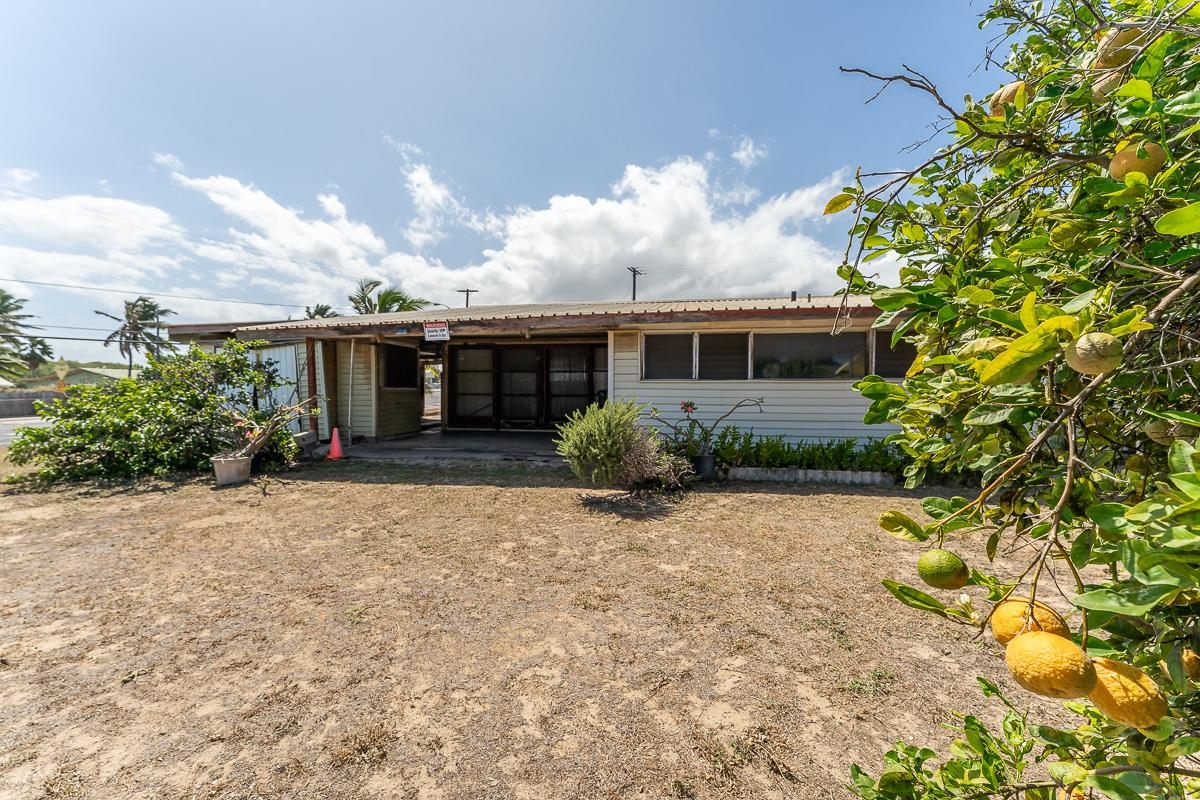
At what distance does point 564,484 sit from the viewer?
6.24 metres

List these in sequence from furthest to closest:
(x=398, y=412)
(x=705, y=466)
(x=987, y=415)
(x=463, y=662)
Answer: (x=398, y=412) → (x=705, y=466) → (x=463, y=662) → (x=987, y=415)

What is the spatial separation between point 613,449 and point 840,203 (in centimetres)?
436

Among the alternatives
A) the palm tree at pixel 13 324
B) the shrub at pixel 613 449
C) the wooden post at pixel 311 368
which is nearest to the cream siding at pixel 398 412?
the wooden post at pixel 311 368

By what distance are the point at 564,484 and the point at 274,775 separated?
182 inches

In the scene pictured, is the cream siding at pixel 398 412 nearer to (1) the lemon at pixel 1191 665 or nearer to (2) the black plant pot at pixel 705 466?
(2) the black plant pot at pixel 705 466

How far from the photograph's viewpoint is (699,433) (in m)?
7.11

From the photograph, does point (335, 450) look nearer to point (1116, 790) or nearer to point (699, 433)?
point (699, 433)

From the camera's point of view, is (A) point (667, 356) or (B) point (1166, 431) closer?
(B) point (1166, 431)

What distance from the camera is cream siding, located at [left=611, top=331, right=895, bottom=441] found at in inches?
272

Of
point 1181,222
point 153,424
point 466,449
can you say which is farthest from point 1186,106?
point 153,424

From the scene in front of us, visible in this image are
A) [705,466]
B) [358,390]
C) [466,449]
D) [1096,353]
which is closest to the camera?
[1096,353]

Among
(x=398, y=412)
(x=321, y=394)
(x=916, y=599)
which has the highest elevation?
(x=321, y=394)

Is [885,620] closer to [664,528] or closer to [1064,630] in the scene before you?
[664,528]

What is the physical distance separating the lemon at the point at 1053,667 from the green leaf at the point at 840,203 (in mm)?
837
